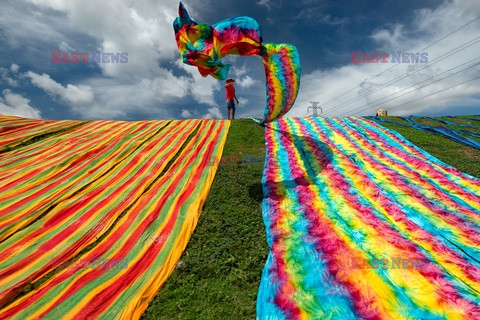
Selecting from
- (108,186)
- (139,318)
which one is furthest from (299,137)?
(139,318)

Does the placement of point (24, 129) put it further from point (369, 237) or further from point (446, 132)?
point (446, 132)

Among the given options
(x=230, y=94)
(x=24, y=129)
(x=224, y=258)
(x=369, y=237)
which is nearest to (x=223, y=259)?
(x=224, y=258)

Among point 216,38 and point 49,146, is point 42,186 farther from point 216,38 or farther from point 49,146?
point 216,38

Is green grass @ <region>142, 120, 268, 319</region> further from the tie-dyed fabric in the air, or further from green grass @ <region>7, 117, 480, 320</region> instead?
the tie-dyed fabric in the air

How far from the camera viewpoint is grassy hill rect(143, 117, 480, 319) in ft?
9.01

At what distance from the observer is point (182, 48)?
5.84 metres

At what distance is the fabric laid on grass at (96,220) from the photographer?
9.36ft

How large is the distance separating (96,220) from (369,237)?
4.46 m

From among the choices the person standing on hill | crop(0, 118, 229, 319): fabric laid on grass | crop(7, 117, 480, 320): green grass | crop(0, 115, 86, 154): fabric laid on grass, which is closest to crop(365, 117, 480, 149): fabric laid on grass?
crop(7, 117, 480, 320): green grass

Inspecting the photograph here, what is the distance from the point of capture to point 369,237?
12.2ft

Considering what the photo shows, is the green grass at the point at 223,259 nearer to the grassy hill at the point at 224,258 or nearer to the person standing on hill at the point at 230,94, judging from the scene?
the grassy hill at the point at 224,258

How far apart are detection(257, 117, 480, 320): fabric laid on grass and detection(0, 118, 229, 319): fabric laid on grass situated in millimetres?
1546

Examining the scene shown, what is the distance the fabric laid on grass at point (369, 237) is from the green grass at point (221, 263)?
0.20 metres

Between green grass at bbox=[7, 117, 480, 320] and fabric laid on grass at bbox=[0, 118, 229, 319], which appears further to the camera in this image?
fabric laid on grass at bbox=[0, 118, 229, 319]
